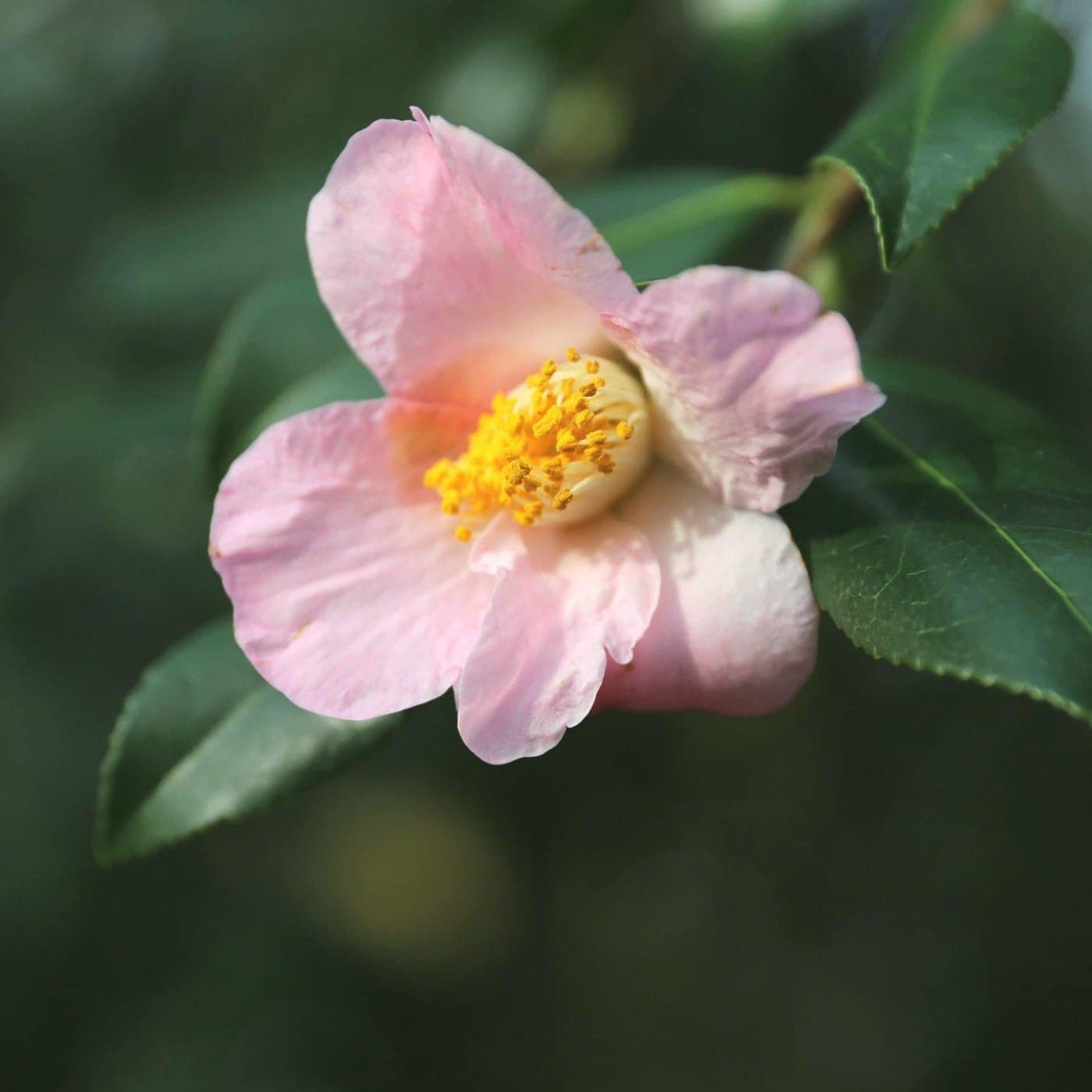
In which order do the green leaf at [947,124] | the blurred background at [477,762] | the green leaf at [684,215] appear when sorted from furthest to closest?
the blurred background at [477,762] → the green leaf at [684,215] → the green leaf at [947,124]

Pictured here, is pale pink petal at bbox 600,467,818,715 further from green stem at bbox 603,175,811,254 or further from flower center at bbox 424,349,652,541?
green stem at bbox 603,175,811,254

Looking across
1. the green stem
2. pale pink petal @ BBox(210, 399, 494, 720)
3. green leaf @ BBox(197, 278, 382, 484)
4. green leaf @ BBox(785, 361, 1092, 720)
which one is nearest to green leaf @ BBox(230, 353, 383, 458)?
green leaf @ BBox(197, 278, 382, 484)

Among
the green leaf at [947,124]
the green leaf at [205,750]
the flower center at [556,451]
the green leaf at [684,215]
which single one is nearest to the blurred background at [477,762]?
the green leaf at [684,215]

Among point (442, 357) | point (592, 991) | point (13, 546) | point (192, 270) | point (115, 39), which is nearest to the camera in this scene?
point (442, 357)

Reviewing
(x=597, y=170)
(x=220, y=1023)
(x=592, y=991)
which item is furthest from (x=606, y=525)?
(x=592, y=991)

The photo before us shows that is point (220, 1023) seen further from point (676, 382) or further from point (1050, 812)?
point (676, 382)

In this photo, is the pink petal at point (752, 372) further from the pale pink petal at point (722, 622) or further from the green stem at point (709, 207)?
the green stem at point (709, 207)

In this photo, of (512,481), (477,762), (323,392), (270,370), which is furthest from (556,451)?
(477,762)
